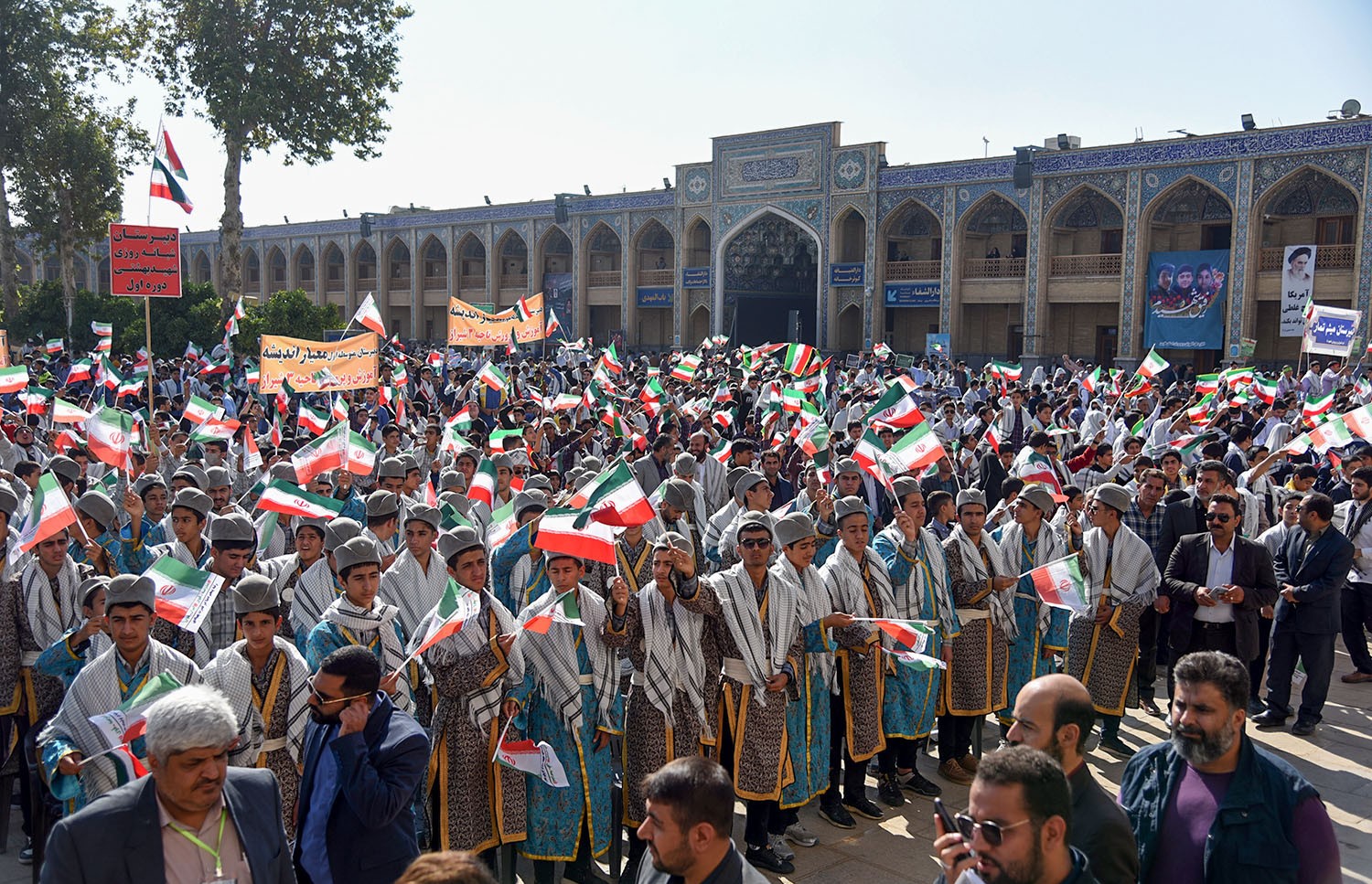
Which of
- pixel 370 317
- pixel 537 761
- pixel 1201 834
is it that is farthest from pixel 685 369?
pixel 1201 834

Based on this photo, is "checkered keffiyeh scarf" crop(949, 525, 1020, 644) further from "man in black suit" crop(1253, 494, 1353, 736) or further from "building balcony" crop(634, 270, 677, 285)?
"building balcony" crop(634, 270, 677, 285)

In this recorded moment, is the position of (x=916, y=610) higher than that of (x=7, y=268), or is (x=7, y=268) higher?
(x=7, y=268)

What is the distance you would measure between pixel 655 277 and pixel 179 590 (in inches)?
1262

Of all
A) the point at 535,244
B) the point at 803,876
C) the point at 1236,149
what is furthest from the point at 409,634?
the point at 535,244

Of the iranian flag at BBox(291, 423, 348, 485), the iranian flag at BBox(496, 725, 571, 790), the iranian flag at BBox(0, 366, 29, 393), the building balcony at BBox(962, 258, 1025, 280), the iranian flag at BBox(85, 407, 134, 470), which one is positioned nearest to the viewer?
the iranian flag at BBox(496, 725, 571, 790)

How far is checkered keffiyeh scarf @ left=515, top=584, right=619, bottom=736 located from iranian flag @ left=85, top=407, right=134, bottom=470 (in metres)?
4.49

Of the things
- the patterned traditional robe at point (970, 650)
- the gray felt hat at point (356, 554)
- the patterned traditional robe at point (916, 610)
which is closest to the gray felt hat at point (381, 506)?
the gray felt hat at point (356, 554)

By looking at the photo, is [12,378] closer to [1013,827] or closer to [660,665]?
[660,665]

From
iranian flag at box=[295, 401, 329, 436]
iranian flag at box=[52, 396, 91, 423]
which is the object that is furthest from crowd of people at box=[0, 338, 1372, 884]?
iranian flag at box=[52, 396, 91, 423]

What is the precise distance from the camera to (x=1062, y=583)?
526 centimetres

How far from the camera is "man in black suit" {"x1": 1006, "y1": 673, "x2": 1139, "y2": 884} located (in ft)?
8.87

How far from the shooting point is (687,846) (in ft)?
8.01

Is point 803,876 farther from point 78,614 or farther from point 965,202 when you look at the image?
point 965,202

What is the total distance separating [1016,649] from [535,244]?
109ft
